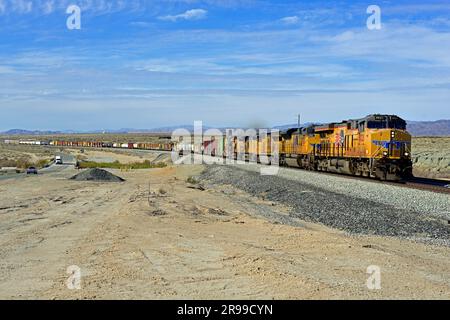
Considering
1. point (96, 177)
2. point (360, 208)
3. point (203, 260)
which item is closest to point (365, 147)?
point (360, 208)

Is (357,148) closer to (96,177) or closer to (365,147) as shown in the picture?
(365,147)

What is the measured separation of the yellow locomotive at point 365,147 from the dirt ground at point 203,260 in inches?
446

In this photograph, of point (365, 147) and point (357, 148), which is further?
point (357, 148)

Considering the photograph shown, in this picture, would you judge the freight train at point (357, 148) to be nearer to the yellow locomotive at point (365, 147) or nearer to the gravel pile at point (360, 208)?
the yellow locomotive at point (365, 147)

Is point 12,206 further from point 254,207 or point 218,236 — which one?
point 218,236

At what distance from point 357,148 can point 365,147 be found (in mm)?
1224

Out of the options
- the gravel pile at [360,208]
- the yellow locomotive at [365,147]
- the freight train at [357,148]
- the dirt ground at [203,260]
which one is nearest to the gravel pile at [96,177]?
the freight train at [357,148]

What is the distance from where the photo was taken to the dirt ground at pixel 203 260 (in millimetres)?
8016

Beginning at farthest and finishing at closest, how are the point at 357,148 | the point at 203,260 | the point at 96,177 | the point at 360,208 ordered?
Result: the point at 96,177
the point at 357,148
the point at 360,208
the point at 203,260

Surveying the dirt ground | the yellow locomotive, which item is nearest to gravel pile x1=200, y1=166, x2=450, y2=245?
the dirt ground

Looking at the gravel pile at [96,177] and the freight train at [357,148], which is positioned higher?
the freight train at [357,148]

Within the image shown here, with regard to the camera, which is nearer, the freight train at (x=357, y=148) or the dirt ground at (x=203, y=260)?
the dirt ground at (x=203, y=260)

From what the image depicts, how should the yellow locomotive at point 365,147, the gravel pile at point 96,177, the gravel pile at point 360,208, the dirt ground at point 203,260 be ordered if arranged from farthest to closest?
the gravel pile at point 96,177, the yellow locomotive at point 365,147, the gravel pile at point 360,208, the dirt ground at point 203,260

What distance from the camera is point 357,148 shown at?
29.6 m
